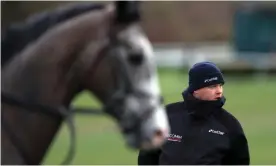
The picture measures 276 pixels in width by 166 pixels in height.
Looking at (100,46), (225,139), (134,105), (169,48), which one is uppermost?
(100,46)

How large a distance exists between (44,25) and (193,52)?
2562 cm

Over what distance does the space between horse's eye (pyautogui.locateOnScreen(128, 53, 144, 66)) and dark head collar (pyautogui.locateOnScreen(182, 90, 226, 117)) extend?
141 cm

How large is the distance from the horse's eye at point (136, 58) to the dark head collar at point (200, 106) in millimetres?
1406

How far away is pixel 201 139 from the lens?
543 cm

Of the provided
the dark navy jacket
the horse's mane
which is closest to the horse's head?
the horse's mane

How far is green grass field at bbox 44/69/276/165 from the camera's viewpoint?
13.2m

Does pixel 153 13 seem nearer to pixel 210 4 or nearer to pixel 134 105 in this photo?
pixel 210 4

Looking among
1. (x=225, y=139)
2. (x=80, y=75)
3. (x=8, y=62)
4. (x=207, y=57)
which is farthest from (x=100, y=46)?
(x=207, y=57)

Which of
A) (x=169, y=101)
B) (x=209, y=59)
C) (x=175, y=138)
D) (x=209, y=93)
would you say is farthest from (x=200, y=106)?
(x=209, y=59)

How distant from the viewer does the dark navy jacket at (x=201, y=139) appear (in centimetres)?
539

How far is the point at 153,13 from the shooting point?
33.4 metres

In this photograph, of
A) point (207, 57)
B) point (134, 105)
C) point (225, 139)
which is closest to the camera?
point (134, 105)

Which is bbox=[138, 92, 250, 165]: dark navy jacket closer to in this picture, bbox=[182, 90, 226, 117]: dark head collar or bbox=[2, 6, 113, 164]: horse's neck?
bbox=[182, 90, 226, 117]: dark head collar

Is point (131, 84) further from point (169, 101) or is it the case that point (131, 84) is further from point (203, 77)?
point (169, 101)
